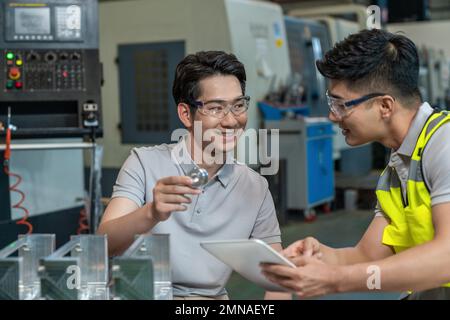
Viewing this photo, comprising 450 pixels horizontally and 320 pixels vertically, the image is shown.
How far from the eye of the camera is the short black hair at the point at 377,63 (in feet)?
4.00

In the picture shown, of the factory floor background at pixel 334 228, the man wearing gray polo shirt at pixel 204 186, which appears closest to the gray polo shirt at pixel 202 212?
the man wearing gray polo shirt at pixel 204 186

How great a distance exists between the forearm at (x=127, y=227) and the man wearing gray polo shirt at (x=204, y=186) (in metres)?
0.02

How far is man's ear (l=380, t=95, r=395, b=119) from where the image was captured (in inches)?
48.7

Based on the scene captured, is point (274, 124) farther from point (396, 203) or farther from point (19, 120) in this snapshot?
point (396, 203)

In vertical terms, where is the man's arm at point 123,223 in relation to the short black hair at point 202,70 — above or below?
below

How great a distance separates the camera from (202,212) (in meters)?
1.39

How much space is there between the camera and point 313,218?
15.4 ft

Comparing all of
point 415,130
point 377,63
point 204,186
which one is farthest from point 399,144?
point 204,186

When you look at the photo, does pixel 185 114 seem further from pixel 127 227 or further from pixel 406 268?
pixel 406 268

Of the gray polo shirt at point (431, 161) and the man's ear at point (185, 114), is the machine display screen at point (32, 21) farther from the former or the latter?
the gray polo shirt at point (431, 161)

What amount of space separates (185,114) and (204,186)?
7.0 inches

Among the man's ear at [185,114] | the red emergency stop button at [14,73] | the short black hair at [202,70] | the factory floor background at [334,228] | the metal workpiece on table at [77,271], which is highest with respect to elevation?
the red emergency stop button at [14,73]

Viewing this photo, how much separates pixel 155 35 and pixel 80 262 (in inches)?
147

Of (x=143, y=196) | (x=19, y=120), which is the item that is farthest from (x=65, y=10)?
(x=143, y=196)
